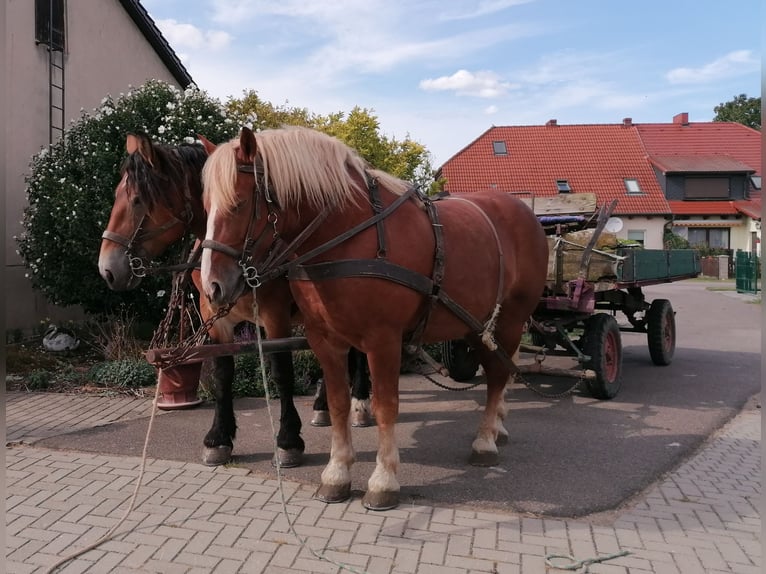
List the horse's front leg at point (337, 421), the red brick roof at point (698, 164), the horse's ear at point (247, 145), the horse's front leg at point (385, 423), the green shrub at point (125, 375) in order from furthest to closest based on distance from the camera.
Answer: the red brick roof at point (698, 164)
the green shrub at point (125, 375)
the horse's front leg at point (337, 421)
the horse's front leg at point (385, 423)
the horse's ear at point (247, 145)

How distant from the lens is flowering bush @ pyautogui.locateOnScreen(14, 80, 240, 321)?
7.17 m

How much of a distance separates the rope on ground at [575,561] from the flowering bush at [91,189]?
568cm

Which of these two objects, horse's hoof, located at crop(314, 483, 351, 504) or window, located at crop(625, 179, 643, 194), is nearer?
horse's hoof, located at crop(314, 483, 351, 504)

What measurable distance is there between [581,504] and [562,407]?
2.37m

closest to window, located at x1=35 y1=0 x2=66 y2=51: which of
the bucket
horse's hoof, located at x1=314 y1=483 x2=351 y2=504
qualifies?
the bucket

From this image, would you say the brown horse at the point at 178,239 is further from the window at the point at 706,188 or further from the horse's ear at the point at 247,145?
the window at the point at 706,188

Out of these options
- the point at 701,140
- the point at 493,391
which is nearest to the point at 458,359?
the point at 493,391

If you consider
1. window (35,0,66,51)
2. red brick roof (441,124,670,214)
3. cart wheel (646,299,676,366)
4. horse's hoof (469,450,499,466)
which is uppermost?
red brick roof (441,124,670,214)

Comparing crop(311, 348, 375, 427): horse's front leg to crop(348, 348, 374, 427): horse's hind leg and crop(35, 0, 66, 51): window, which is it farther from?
crop(35, 0, 66, 51): window

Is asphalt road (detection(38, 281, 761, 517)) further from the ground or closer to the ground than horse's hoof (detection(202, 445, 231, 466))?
closer to the ground

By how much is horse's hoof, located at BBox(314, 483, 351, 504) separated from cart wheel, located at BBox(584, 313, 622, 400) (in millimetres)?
3241

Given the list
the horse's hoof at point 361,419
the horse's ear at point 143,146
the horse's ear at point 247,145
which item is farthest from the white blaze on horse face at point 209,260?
the horse's hoof at point 361,419

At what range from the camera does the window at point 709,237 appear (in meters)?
30.9

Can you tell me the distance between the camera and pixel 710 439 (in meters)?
4.75
